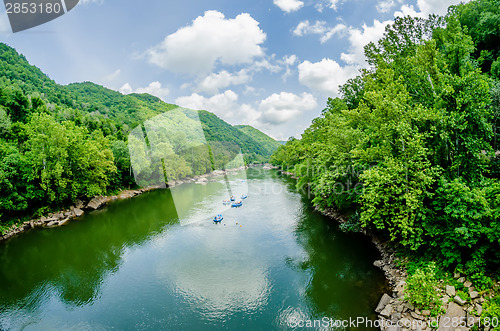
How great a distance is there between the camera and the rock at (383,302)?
11.2 meters

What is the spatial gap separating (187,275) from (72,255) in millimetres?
10552

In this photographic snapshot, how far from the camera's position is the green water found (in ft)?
39.2

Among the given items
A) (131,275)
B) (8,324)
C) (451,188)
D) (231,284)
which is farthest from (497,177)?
(8,324)

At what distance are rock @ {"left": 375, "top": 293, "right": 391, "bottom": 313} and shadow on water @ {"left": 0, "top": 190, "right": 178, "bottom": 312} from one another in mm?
15166

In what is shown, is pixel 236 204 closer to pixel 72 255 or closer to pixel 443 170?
pixel 72 255

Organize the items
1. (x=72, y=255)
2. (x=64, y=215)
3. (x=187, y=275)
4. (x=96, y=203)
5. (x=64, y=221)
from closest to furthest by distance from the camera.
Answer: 1. (x=187, y=275)
2. (x=72, y=255)
3. (x=64, y=221)
4. (x=64, y=215)
5. (x=96, y=203)

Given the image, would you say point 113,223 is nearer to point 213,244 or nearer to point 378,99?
point 213,244

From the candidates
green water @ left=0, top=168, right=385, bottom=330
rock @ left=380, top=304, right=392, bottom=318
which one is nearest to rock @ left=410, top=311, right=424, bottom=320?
rock @ left=380, top=304, right=392, bottom=318

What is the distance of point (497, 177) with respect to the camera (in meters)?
12.5

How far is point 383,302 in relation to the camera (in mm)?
11398

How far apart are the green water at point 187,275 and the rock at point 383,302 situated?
15.5 inches

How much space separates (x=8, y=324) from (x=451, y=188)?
22.2 metres

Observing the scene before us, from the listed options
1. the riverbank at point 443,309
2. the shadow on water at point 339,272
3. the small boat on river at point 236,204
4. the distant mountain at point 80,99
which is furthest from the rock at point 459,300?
the distant mountain at point 80,99

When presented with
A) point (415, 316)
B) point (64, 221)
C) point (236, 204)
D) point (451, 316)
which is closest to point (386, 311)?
point (415, 316)
